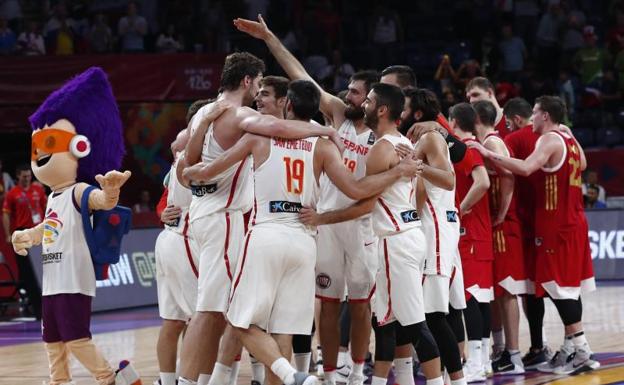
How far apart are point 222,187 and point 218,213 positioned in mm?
169

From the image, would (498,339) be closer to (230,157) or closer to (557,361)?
(557,361)

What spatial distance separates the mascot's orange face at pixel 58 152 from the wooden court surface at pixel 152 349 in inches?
77.7

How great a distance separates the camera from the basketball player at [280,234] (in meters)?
7.33

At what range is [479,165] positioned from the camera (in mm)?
9398

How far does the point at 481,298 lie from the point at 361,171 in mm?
1557

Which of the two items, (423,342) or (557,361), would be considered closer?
(423,342)

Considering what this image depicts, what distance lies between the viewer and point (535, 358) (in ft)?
33.4

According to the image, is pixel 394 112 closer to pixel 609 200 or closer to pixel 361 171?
pixel 361 171

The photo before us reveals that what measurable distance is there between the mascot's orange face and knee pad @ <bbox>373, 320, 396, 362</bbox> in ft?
7.76

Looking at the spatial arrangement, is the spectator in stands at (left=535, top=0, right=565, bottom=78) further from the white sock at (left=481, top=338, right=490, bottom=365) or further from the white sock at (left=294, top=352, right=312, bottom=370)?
the white sock at (left=294, top=352, right=312, bottom=370)

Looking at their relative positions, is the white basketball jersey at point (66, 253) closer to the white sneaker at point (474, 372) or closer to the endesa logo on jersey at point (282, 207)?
the endesa logo on jersey at point (282, 207)

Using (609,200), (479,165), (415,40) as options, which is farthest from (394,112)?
(415,40)

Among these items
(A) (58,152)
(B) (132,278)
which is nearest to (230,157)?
(A) (58,152)

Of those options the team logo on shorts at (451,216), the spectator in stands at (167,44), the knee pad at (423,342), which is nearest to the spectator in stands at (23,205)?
the spectator in stands at (167,44)
